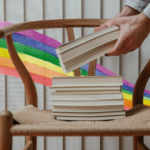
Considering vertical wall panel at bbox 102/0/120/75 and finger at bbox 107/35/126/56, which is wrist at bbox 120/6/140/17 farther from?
vertical wall panel at bbox 102/0/120/75

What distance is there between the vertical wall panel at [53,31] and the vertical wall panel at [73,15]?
1.2 inches

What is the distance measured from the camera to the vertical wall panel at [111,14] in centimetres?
96

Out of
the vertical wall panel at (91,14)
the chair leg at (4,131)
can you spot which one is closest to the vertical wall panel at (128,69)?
the vertical wall panel at (91,14)

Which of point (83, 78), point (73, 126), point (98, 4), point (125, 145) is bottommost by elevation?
point (125, 145)

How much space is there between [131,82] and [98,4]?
49cm

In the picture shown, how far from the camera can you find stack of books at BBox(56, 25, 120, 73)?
0.40 metres

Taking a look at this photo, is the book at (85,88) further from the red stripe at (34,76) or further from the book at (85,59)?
the red stripe at (34,76)

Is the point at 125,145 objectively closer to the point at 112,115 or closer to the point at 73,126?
the point at 112,115

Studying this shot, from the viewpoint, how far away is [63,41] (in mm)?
980

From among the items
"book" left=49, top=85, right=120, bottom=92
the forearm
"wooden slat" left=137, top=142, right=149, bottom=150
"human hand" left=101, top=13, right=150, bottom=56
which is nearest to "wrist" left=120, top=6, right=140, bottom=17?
the forearm

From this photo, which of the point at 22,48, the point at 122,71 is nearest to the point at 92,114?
the point at 122,71

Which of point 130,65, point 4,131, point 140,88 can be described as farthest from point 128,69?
point 4,131

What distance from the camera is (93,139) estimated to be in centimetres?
97

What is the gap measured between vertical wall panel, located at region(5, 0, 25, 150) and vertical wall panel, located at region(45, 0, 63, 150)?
0.15 metres
